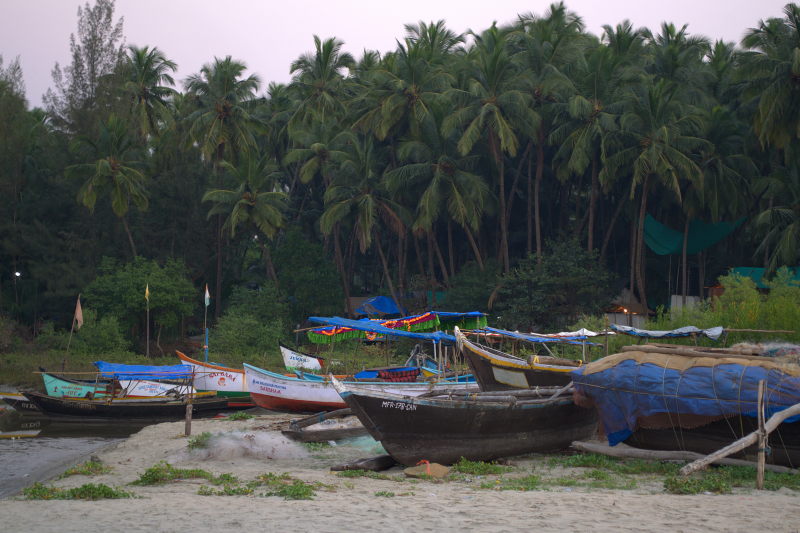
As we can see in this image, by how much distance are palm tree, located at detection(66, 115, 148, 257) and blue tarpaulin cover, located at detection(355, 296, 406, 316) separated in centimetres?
1377

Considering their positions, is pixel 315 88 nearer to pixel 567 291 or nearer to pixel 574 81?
pixel 574 81

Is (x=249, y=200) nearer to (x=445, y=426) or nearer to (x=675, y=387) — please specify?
(x=445, y=426)

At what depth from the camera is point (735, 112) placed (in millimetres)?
38719

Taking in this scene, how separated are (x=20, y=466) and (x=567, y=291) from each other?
84.8ft

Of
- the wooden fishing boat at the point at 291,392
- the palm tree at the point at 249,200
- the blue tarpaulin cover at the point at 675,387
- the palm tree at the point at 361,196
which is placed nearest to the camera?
the blue tarpaulin cover at the point at 675,387

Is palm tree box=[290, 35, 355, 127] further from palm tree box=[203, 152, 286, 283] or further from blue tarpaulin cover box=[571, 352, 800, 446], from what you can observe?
blue tarpaulin cover box=[571, 352, 800, 446]

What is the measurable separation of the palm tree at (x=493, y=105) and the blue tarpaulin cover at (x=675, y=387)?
75.9ft

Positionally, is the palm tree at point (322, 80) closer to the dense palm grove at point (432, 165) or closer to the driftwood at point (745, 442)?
the dense palm grove at point (432, 165)

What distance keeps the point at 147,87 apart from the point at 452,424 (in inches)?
1537

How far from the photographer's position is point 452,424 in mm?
14359

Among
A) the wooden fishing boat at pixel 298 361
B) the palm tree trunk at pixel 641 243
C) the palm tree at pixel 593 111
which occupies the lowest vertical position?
the wooden fishing boat at pixel 298 361

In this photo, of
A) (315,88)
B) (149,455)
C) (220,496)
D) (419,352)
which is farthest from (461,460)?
(315,88)

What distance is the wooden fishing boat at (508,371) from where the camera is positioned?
19.0 metres

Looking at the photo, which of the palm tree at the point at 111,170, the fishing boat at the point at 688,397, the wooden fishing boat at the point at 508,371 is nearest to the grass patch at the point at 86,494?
the fishing boat at the point at 688,397
